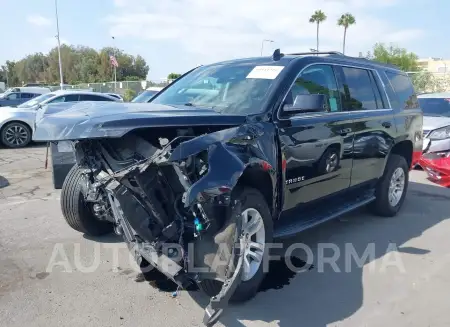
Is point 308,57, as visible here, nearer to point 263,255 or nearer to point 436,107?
point 263,255

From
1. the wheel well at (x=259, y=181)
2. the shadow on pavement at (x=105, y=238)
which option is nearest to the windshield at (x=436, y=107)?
the wheel well at (x=259, y=181)

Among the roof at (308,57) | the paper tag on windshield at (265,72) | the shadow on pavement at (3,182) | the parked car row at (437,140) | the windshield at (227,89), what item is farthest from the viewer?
the parked car row at (437,140)

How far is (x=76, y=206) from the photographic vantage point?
4.59 meters

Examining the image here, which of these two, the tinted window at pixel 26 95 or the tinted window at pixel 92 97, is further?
the tinted window at pixel 26 95

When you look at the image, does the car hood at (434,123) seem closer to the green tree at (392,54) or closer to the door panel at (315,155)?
the door panel at (315,155)

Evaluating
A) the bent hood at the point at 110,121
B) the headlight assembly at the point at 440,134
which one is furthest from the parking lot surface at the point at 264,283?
the headlight assembly at the point at 440,134

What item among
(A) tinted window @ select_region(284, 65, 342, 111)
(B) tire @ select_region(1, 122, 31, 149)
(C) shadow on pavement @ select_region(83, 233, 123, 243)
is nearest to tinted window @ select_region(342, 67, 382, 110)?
(A) tinted window @ select_region(284, 65, 342, 111)

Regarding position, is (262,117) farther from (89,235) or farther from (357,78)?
(89,235)

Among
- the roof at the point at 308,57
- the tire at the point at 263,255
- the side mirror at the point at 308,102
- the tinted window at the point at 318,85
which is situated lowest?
the tire at the point at 263,255

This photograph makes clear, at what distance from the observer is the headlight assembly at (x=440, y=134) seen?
28.7ft

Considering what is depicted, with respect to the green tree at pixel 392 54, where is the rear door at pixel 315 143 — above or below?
below

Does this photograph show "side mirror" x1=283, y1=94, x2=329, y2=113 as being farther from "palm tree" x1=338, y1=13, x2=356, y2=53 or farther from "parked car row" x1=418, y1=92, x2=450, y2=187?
"palm tree" x1=338, y1=13, x2=356, y2=53

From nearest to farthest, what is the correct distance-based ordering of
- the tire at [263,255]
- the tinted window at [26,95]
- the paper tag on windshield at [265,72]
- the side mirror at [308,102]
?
the tire at [263,255]
the side mirror at [308,102]
the paper tag on windshield at [265,72]
the tinted window at [26,95]

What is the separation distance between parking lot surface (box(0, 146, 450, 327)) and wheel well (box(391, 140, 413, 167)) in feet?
3.14
